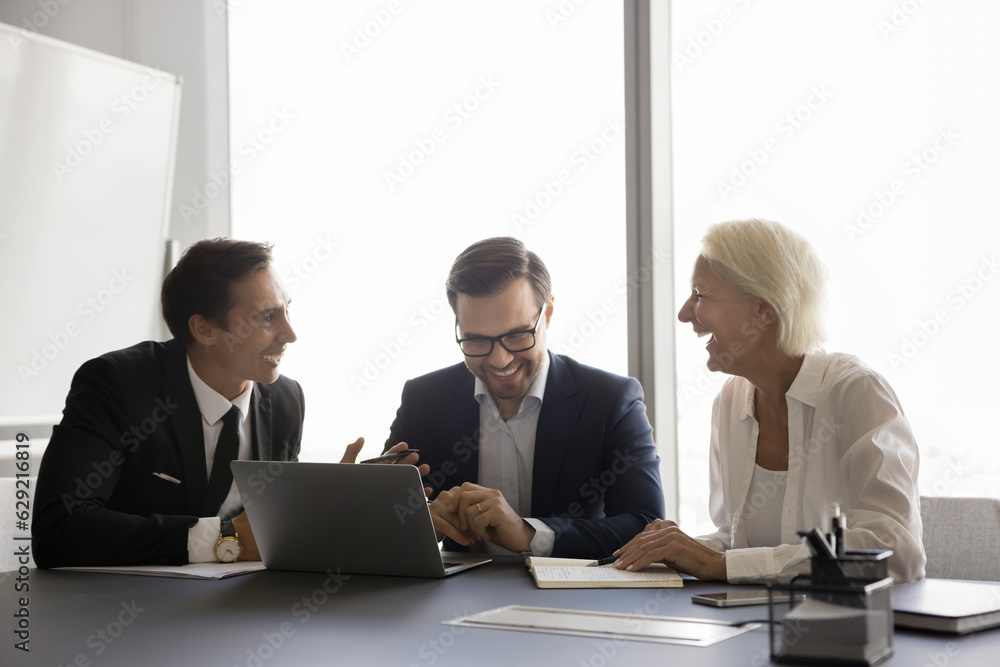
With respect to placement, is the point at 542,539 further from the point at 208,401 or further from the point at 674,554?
the point at 208,401

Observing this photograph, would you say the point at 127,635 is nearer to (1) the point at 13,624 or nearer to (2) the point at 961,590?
(1) the point at 13,624

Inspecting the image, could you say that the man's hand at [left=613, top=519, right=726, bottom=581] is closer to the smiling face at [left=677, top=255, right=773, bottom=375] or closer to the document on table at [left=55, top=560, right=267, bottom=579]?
the smiling face at [left=677, top=255, right=773, bottom=375]

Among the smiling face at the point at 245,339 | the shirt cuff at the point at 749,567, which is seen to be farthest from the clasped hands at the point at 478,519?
the smiling face at the point at 245,339

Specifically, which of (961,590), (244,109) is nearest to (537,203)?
(244,109)

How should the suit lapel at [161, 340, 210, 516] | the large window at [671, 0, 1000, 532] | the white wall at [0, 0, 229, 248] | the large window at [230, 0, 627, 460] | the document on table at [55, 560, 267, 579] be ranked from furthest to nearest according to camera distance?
the white wall at [0, 0, 229, 248] → the large window at [230, 0, 627, 460] → the large window at [671, 0, 1000, 532] → the suit lapel at [161, 340, 210, 516] → the document on table at [55, 560, 267, 579]

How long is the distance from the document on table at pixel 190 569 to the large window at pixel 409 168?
1624mm

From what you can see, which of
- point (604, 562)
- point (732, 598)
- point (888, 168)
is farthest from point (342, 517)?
point (888, 168)

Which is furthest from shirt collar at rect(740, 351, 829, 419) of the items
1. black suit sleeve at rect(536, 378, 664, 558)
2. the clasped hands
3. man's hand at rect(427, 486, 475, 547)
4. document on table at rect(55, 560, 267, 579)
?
document on table at rect(55, 560, 267, 579)

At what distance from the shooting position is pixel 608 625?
4.31 feet

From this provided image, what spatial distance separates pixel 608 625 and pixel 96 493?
56.5 inches

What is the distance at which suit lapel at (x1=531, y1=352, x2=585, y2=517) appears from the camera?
237cm

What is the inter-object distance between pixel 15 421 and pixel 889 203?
124 inches

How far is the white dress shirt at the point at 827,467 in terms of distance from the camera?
1.65 meters

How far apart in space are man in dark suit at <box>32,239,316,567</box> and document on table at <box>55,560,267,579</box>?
1.3 inches
